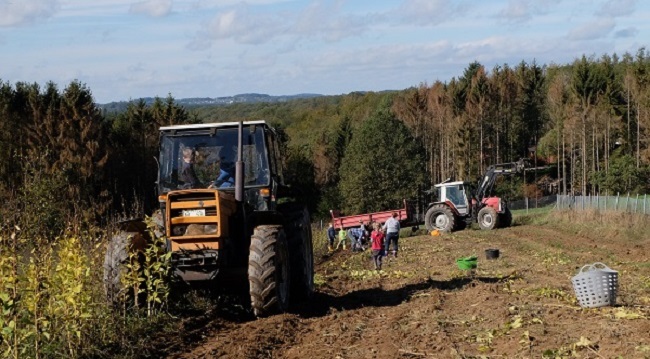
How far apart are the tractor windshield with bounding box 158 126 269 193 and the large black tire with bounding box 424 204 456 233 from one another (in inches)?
1026

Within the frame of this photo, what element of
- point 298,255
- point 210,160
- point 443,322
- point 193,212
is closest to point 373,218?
point 298,255

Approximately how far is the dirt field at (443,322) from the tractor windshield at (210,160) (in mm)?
1943

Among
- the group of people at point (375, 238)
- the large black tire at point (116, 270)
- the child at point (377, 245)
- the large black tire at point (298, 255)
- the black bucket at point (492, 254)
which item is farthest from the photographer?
the black bucket at point (492, 254)

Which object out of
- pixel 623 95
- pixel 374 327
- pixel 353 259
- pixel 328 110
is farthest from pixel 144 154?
pixel 328 110

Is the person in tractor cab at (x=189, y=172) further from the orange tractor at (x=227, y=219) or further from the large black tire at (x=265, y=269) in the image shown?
the large black tire at (x=265, y=269)

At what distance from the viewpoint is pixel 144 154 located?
52312 millimetres

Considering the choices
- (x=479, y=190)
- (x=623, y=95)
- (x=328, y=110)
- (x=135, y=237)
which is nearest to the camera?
(x=135, y=237)

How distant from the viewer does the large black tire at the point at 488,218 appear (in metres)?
36.1

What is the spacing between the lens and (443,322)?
1034 cm

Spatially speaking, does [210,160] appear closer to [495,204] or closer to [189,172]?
[189,172]

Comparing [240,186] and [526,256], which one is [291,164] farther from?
[240,186]

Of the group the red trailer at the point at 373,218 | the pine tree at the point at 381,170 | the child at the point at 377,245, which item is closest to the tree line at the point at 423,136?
the pine tree at the point at 381,170

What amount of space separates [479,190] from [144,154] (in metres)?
24.4

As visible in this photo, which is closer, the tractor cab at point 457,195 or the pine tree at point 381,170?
the tractor cab at point 457,195
